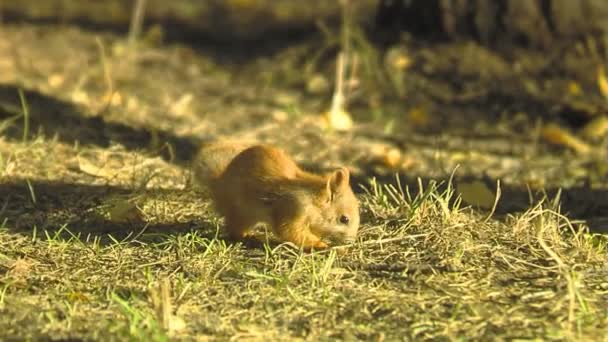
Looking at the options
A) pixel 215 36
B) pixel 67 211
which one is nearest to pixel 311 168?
pixel 67 211

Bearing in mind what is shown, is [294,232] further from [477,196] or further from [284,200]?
[477,196]

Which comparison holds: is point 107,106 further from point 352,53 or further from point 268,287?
point 268,287

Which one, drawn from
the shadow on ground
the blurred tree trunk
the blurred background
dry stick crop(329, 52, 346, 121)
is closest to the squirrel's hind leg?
the shadow on ground

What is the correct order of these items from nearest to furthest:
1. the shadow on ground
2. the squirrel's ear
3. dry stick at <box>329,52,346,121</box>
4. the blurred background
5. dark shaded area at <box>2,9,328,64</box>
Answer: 1. the squirrel's ear
2. the shadow on ground
3. the blurred background
4. dry stick at <box>329,52,346,121</box>
5. dark shaded area at <box>2,9,328,64</box>

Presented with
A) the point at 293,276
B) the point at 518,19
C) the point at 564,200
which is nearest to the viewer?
the point at 293,276

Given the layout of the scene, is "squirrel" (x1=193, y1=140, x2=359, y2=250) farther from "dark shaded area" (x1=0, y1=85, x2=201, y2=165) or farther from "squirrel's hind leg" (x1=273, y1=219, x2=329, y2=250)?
"dark shaded area" (x1=0, y1=85, x2=201, y2=165)

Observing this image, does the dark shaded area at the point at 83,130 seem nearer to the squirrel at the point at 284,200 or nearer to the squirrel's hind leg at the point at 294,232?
the squirrel at the point at 284,200
